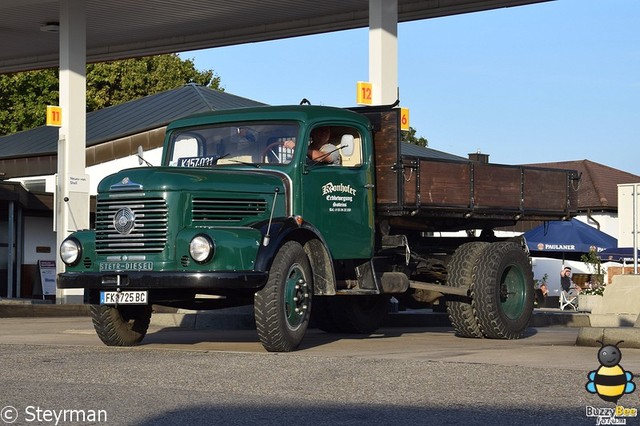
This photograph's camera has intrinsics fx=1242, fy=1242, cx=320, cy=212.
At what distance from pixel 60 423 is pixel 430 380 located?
3.18 metres

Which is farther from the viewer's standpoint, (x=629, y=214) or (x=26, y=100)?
(x=26, y=100)

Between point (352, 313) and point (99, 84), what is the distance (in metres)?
47.5

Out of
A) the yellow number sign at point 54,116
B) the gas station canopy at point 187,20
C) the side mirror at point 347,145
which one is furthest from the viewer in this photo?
the gas station canopy at point 187,20

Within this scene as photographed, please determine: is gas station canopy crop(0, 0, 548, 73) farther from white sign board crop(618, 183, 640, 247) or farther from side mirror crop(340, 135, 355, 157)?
side mirror crop(340, 135, 355, 157)

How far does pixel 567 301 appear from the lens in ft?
115

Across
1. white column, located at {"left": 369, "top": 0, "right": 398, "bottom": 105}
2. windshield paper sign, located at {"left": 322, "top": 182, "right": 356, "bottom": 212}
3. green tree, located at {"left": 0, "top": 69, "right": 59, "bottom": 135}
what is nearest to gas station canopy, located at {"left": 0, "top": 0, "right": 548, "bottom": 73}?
white column, located at {"left": 369, "top": 0, "right": 398, "bottom": 105}

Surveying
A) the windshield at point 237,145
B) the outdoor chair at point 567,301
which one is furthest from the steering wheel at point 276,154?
the outdoor chair at point 567,301

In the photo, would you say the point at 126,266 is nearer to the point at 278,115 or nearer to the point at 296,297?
the point at 296,297

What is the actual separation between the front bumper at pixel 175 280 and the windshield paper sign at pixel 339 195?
159cm

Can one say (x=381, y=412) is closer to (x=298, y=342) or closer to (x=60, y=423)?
(x=60, y=423)

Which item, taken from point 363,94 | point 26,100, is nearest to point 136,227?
point 363,94

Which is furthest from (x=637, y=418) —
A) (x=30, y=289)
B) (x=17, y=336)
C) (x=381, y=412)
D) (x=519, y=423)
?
(x=30, y=289)

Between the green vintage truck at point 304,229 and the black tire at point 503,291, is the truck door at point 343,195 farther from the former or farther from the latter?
the black tire at point 503,291

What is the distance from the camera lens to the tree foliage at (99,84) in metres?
59.2
